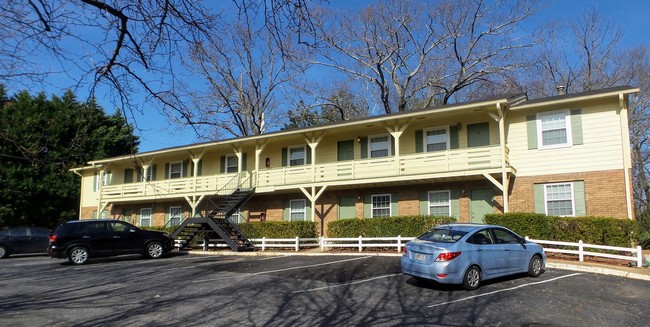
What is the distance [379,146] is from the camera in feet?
73.8

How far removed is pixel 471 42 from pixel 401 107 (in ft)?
23.4

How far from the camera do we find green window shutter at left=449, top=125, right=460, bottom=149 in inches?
803

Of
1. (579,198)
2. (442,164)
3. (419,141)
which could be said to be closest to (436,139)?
(419,141)

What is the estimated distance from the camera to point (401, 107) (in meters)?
37.8

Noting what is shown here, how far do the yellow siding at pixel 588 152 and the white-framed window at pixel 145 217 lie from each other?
22.3m

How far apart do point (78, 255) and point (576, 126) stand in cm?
1934

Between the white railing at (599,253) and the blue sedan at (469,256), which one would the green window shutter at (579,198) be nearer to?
the white railing at (599,253)

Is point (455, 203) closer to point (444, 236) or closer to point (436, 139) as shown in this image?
point (436, 139)

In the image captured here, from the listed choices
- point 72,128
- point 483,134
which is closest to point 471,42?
point 483,134

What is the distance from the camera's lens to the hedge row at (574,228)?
15508 millimetres

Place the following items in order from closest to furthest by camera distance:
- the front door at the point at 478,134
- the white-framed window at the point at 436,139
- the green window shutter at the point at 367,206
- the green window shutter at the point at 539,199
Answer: the green window shutter at the point at 539,199 < the front door at the point at 478,134 < the white-framed window at the point at 436,139 < the green window shutter at the point at 367,206

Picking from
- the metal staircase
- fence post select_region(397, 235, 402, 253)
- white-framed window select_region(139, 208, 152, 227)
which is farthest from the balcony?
white-framed window select_region(139, 208, 152, 227)

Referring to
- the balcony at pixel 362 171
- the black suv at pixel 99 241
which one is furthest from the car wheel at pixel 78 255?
the balcony at pixel 362 171

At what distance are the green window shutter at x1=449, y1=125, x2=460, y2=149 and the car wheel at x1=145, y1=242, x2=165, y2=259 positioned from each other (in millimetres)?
12881
